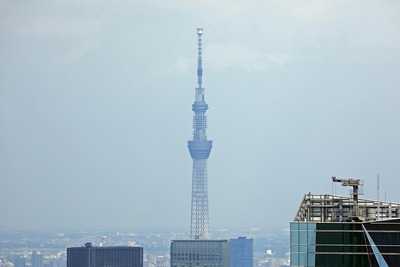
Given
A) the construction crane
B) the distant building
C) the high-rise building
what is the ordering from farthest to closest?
the distant building, the construction crane, the high-rise building

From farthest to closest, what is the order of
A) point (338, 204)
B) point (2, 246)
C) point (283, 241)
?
1. point (2, 246)
2. point (283, 241)
3. point (338, 204)

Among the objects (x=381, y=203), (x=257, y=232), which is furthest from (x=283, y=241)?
(x=381, y=203)

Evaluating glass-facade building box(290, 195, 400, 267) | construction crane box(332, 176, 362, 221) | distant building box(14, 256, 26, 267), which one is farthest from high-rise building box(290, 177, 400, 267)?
distant building box(14, 256, 26, 267)

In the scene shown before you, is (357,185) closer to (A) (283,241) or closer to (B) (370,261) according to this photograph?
(B) (370,261)

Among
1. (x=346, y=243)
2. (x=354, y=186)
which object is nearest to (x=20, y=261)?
(x=354, y=186)

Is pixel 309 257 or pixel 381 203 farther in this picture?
pixel 381 203

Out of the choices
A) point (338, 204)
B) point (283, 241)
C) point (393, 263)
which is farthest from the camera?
point (283, 241)

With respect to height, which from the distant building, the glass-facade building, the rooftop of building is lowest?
the distant building

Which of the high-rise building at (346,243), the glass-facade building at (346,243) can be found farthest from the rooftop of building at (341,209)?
the glass-facade building at (346,243)

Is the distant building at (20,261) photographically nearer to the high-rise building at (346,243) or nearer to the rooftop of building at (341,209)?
the rooftop of building at (341,209)

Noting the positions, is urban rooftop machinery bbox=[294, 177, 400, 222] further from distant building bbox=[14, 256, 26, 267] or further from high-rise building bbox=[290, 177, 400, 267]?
distant building bbox=[14, 256, 26, 267]

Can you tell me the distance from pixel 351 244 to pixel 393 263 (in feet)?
4.56

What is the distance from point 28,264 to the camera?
19825 cm

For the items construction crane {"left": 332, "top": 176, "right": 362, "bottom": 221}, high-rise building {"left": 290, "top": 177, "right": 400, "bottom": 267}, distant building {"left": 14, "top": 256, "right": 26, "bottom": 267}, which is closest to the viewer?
high-rise building {"left": 290, "top": 177, "right": 400, "bottom": 267}
